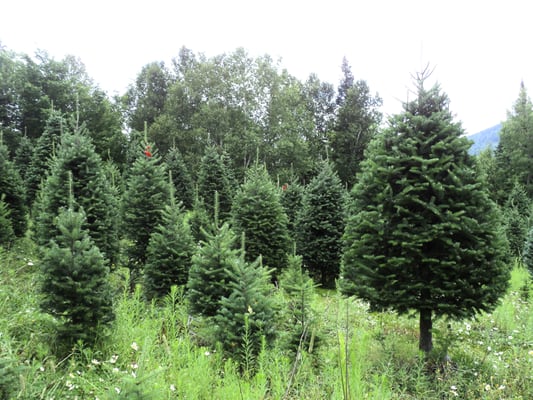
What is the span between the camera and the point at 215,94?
28.7 metres

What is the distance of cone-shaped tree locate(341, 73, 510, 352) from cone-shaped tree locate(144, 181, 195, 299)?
3.56 metres

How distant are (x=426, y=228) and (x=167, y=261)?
5.01 metres

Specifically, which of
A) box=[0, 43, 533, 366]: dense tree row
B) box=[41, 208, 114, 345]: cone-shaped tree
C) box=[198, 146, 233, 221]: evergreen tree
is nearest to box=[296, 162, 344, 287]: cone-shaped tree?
box=[0, 43, 533, 366]: dense tree row

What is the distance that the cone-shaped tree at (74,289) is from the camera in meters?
4.20

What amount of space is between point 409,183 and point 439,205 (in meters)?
0.51

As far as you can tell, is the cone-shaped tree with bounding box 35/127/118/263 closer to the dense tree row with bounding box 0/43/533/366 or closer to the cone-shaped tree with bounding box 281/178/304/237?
the dense tree row with bounding box 0/43/533/366

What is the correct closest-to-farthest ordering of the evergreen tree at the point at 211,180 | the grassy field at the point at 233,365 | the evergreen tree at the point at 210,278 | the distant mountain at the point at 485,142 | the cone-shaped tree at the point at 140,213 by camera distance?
the grassy field at the point at 233,365, the distant mountain at the point at 485,142, the evergreen tree at the point at 210,278, the cone-shaped tree at the point at 140,213, the evergreen tree at the point at 211,180

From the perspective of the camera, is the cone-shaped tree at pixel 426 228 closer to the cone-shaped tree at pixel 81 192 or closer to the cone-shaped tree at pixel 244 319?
the cone-shaped tree at pixel 244 319

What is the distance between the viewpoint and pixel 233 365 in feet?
13.1

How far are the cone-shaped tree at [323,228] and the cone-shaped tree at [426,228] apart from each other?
20.5 ft

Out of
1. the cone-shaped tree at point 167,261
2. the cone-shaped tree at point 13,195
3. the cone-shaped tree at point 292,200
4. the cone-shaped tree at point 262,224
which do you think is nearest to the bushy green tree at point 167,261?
the cone-shaped tree at point 167,261

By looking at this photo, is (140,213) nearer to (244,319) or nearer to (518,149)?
(244,319)

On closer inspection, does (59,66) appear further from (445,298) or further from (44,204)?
(445,298)

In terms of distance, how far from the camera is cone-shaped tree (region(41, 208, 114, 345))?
4.20m
